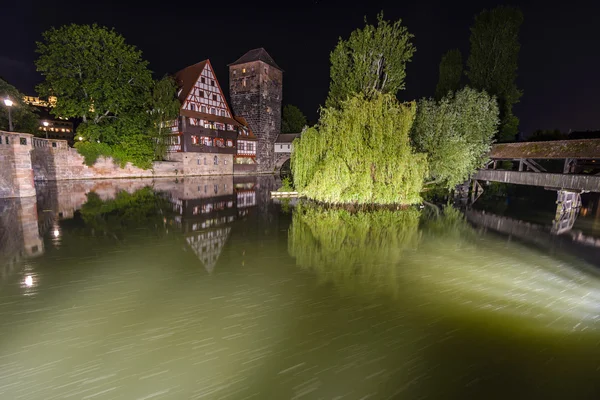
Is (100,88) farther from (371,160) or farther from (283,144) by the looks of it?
(283,144)

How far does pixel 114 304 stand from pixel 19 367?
1.81 meters

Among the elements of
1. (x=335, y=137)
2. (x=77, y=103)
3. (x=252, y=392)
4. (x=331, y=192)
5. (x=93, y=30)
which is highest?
(x=93, y=30)

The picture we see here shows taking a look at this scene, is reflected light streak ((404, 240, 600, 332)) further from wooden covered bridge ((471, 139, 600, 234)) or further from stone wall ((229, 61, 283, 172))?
stone wall ((229, 61, 283, 172))

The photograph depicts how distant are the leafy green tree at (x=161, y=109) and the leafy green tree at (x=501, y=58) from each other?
3488cm

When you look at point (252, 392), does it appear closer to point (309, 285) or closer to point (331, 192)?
point (309, 285)

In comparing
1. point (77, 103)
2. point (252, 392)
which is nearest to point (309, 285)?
point (252, 392)

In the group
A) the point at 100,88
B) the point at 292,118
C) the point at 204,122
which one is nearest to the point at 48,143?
the point at 100,88

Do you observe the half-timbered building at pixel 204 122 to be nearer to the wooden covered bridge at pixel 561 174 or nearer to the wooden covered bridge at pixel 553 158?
the wooden covered bridge at pixel 553 158

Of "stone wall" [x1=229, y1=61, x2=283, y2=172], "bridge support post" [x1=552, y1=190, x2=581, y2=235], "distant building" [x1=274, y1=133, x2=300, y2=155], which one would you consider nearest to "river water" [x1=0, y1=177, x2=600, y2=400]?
"bridge support post" [x1=552, y1=190, x2=581, y2=235]

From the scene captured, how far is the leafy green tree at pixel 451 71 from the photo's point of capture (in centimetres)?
3875

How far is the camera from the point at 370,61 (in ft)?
73.9

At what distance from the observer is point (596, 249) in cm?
1116

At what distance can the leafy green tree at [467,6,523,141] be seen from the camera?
3284 cm

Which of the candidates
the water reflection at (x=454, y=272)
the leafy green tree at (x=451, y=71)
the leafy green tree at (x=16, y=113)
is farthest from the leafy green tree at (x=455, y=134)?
the leafy green tree at (x=16, y=113)
